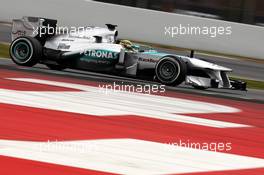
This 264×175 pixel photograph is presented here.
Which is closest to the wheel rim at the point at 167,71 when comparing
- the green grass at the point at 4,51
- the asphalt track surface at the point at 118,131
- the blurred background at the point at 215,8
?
the asphalt track surface at the point at 118,131

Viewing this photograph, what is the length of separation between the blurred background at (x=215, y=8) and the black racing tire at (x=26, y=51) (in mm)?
10175

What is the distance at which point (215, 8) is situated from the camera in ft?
77.4

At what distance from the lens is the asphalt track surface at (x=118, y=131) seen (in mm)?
6117

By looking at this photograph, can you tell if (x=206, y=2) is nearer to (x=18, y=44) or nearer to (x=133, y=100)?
(x=18, y=44)

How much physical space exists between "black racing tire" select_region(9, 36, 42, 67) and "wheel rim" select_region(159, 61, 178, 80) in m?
2.26

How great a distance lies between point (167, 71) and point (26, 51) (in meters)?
2.63

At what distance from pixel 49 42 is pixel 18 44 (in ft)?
1.94

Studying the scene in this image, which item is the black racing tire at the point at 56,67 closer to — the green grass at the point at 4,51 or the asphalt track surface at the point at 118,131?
the asphalt track surface at the point at 118,131

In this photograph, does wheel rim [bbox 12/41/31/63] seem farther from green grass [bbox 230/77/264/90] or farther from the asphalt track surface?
green grass [bbox 230/77/264/90]

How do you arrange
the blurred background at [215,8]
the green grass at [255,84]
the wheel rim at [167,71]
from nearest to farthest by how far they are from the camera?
the wheel rim at [167,71] → the green grass at [255,84] → the blurred background at [215,8]

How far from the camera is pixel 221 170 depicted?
247 inches

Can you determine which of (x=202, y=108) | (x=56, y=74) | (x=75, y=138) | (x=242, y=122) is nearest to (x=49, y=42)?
(x=56, y=74)

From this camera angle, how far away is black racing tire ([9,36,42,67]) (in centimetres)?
1355

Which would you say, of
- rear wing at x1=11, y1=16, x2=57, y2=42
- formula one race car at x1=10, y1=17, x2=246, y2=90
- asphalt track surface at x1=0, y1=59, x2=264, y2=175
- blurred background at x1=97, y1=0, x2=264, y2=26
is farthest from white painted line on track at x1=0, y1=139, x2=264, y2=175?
blurred background at x1=97, y1=0, x2=264, y2=26
